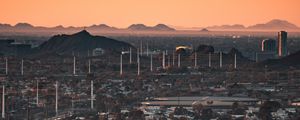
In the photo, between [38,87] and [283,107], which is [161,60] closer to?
[38,87]

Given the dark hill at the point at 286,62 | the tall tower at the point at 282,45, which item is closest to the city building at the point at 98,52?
the tall tower at the point at 282,45

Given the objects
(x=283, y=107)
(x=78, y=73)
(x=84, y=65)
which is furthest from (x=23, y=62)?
(x=283, y=107)

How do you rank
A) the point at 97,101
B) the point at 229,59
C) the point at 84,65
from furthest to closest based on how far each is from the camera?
1. the point at 229,59
2. the point at 84,65
3. the point at 97,101

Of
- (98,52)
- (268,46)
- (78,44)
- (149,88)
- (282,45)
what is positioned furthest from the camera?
(78,44)

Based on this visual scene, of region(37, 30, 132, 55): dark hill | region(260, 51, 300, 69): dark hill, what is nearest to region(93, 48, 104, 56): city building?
region(37, 30, 132, 55): dark hill

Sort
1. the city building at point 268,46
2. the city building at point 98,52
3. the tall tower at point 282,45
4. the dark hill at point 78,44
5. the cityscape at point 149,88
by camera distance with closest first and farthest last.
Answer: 1. the cityscape at point 149,88
2. the city building at point 98,52
3. the tall tower at point 282,45
4. the dark hill at point 78,44
5. the city building at point 268,46

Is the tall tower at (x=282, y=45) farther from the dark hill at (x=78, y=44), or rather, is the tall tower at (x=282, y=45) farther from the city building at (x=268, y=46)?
the dark hill at (x=78, y=44)

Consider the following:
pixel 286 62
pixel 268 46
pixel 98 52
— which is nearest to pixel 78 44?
pixel 98 52

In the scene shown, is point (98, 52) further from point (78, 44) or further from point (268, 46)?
point (268, 46)
